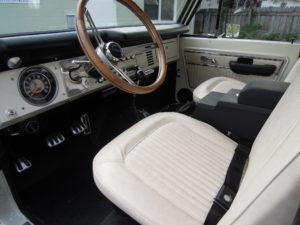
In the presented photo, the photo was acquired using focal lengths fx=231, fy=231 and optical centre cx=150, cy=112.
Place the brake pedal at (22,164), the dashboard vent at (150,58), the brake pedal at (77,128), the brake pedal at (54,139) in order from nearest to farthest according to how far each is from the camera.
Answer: the brake pedal at (22,164), the brake pedal at (54,139), the brake pedal at (77,128), the dashboard vent at (150,58)

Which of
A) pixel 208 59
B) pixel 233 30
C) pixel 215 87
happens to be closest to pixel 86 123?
pixel 215 87

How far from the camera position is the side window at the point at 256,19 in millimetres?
1737

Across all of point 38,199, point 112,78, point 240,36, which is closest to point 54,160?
point 38,199

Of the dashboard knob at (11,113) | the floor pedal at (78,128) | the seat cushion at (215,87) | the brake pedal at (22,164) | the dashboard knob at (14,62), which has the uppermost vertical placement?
the dashboard knob at (14,62)

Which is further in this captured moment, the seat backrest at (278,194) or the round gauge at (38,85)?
the round gauge at (38,85)

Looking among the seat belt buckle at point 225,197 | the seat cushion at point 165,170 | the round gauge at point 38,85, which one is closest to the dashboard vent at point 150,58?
the seat cushion at point 165,170

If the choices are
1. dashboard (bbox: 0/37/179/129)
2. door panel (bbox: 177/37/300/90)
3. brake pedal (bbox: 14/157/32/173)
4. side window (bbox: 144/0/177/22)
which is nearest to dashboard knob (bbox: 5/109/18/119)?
dashboard (bbox: 0/37/179/129)

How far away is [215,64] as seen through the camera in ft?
6.51

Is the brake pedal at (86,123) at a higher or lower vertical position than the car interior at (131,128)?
lower

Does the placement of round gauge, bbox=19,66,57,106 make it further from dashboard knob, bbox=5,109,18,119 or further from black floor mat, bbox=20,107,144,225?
black floor mat, bbox=20,107,144,225

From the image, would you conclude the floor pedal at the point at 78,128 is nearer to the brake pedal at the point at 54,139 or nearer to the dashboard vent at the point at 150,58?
the brake pedal at the point at 54,139

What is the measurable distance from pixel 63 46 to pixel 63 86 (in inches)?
7.2

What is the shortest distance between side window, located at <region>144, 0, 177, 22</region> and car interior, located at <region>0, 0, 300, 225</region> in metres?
0.02

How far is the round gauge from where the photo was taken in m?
0.94
